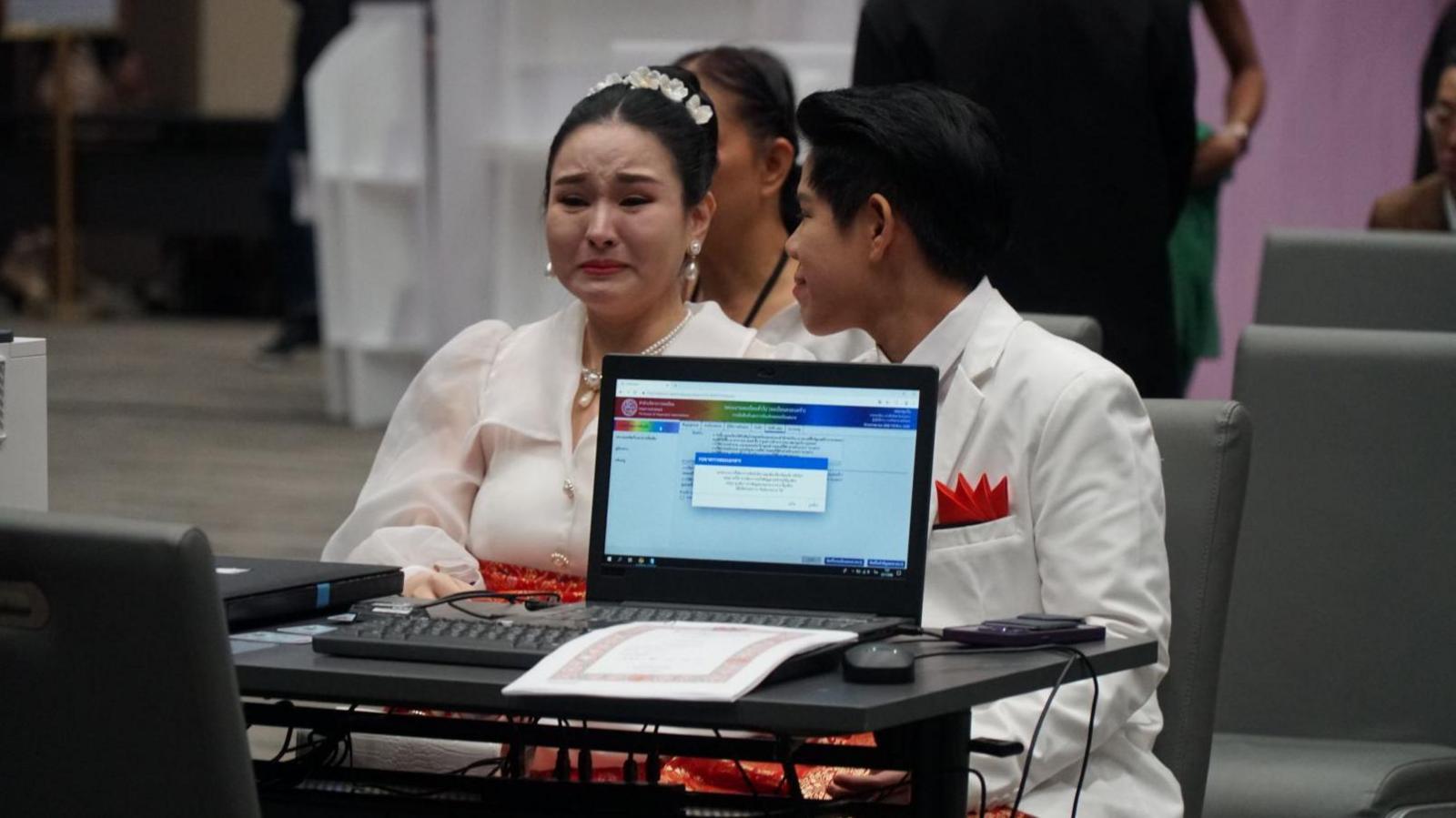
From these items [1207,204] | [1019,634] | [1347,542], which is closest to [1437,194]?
[1207,204]

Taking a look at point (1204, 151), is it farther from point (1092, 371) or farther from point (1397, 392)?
point (1092, 371)

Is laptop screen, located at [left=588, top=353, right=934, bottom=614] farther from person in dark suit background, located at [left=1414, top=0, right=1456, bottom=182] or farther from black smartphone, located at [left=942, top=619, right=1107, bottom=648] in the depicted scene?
person in dark suit background, located at [left=1414, top=0, right=1456, bottom=182]

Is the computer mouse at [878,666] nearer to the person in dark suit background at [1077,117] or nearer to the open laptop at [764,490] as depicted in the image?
the open laptop at [764,490]

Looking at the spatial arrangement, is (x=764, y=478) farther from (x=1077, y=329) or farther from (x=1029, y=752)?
(x=1077, y=329)

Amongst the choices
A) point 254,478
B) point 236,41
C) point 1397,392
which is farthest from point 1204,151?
point 236,41

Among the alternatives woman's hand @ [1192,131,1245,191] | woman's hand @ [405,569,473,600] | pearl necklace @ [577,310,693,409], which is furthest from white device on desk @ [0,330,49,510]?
woman's hand @ [1192,131,1245,191]

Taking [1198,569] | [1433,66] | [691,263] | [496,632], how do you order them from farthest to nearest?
1. [1433,66]
2. [691,263]
3. [1198,569]
4. [496,632]

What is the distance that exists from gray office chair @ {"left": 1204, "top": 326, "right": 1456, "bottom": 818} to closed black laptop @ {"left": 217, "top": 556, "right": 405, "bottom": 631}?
1.37 m

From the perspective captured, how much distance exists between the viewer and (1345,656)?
3.04 meters

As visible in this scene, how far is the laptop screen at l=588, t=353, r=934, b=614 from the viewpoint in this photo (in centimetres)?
194

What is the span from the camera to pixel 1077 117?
3.45 m

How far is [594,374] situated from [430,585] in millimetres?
379

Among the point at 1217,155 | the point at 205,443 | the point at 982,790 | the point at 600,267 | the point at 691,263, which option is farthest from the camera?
the point at 205,443

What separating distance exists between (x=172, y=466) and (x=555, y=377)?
453 cm
